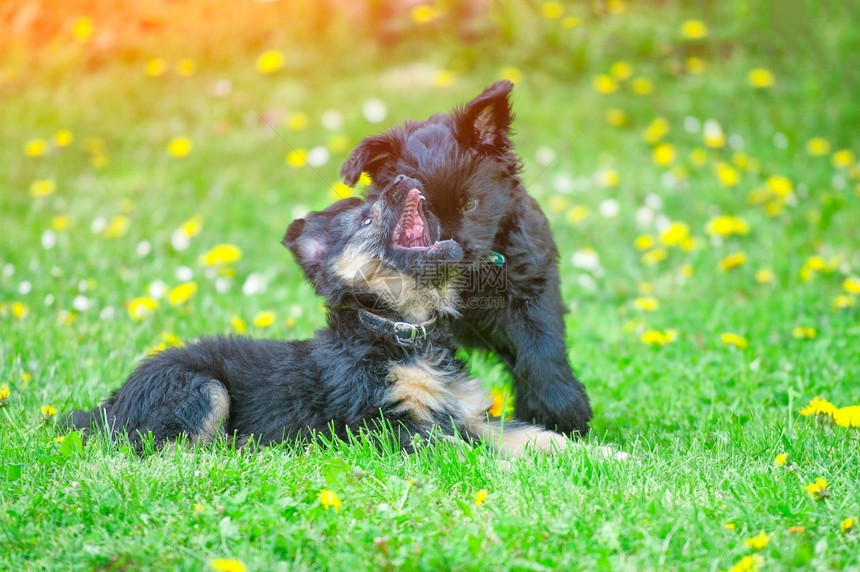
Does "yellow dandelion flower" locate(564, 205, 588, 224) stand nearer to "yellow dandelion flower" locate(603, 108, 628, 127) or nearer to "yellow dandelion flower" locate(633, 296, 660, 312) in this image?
"yellow dandelion flower" locate(633, 296, 660, 312)

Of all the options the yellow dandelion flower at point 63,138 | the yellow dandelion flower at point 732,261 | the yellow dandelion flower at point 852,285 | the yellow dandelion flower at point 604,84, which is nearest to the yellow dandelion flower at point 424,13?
Result: the yellow dandelion flower at point 604,84

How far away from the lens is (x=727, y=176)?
23.8 ft

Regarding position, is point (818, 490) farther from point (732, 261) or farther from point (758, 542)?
point (732, 261)

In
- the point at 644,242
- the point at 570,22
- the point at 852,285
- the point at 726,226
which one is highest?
the point at 570,22

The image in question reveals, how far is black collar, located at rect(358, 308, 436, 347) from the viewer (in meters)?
3.63

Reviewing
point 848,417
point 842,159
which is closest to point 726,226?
point 842,159

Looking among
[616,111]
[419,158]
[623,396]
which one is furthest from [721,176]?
[419,158]

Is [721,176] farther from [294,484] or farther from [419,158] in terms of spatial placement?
[294,484]

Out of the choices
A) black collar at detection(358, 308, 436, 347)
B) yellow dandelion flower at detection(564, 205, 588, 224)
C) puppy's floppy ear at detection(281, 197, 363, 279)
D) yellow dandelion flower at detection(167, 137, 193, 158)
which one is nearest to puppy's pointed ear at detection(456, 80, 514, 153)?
puppy's floppy ear at detection(281, 197, 363, 279)

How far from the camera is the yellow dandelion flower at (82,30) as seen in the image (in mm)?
8680

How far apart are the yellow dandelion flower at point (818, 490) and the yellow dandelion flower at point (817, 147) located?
5.63 meters

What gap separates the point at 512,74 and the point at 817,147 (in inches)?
114

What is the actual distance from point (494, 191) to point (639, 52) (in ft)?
20.3

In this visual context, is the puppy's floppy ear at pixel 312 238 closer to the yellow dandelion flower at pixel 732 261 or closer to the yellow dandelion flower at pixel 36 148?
the yellow dandelion flower at pixel 732 261
